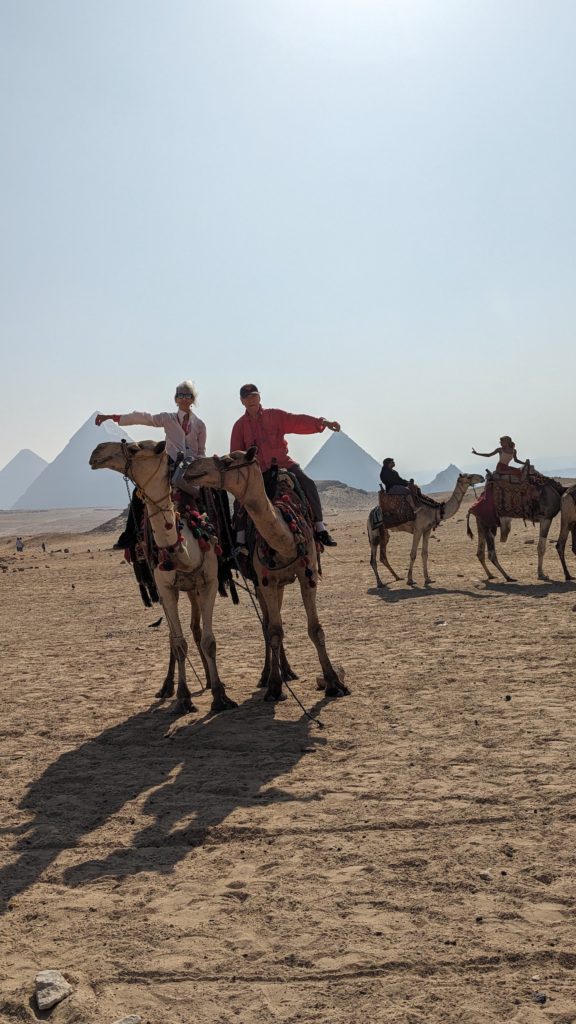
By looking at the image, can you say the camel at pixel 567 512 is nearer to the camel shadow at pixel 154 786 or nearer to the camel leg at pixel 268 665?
the camel leg at pixel 268 665

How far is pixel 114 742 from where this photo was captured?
7793 mm

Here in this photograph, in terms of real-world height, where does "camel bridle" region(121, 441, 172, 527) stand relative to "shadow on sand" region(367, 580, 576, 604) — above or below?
above

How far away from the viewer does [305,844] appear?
5191 mm

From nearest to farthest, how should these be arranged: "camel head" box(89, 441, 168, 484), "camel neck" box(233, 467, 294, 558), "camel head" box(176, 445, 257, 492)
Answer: "camel head" box(89, 441, 168, 484), "camel head" box(176, 445, 257, 492), "camel neck" box(233, 467, 294, 558)

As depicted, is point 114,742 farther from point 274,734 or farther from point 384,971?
point 384,971

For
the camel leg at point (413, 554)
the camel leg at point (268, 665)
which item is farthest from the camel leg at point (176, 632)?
the camel leg at point (413, 554)

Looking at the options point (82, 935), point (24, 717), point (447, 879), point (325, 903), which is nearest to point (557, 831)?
point (447, 879)

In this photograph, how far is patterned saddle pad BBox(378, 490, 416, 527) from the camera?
61.2 ft

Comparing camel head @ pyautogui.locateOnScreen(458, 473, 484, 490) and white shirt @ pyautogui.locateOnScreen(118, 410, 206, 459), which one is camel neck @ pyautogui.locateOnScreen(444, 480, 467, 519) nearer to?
camel head @ pyautogui.locateOnScreen(458, 473, 484, 490)

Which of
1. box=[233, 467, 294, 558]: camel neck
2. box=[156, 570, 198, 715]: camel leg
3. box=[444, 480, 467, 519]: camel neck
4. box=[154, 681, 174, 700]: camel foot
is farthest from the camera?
box=[444, 480, 467, 519]: camel neck

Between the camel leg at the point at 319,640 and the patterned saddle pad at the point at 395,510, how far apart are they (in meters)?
10.0

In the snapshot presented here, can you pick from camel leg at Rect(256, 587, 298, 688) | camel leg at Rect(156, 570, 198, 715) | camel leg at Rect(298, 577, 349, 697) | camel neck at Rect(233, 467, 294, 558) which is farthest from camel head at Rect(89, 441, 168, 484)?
camel leg at Rect(256, 587, 298, 688)

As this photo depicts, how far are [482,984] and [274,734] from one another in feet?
13.3

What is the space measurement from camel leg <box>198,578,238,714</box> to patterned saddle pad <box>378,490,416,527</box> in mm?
10575
